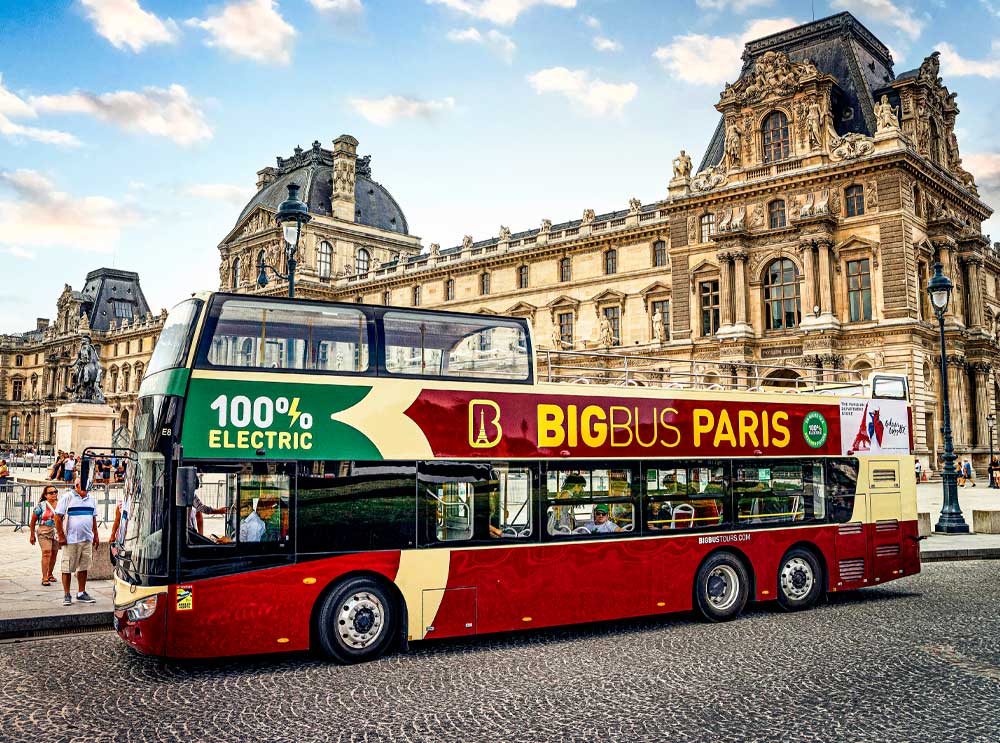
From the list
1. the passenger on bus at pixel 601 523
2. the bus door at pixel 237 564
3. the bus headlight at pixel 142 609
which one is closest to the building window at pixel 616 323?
the passenger on bus at pixel 601 523

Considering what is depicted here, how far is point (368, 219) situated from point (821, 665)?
70418 millimetres

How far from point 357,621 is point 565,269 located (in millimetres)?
46689

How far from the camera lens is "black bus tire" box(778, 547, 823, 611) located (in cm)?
1145

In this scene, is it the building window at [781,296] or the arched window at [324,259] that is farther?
the arched window at [324,259]

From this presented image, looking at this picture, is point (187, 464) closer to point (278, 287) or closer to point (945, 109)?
point (945, 109)

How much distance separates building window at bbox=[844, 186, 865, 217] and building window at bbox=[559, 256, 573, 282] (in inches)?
738

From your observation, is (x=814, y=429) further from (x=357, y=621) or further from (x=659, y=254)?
(x=659, y=254)

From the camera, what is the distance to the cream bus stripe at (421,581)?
8836 millimetres

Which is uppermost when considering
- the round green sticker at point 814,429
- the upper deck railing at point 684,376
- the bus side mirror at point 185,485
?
the upper deck railing at point 684,376

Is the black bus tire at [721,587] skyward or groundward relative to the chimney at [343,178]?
groundward

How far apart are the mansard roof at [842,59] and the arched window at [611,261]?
7.64 metres

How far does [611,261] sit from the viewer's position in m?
51.3

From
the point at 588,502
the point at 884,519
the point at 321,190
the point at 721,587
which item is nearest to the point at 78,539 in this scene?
the point at 588,502

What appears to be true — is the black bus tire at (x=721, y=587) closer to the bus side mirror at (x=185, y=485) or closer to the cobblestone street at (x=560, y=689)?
the cobblestone street at (x=560, y=689)
